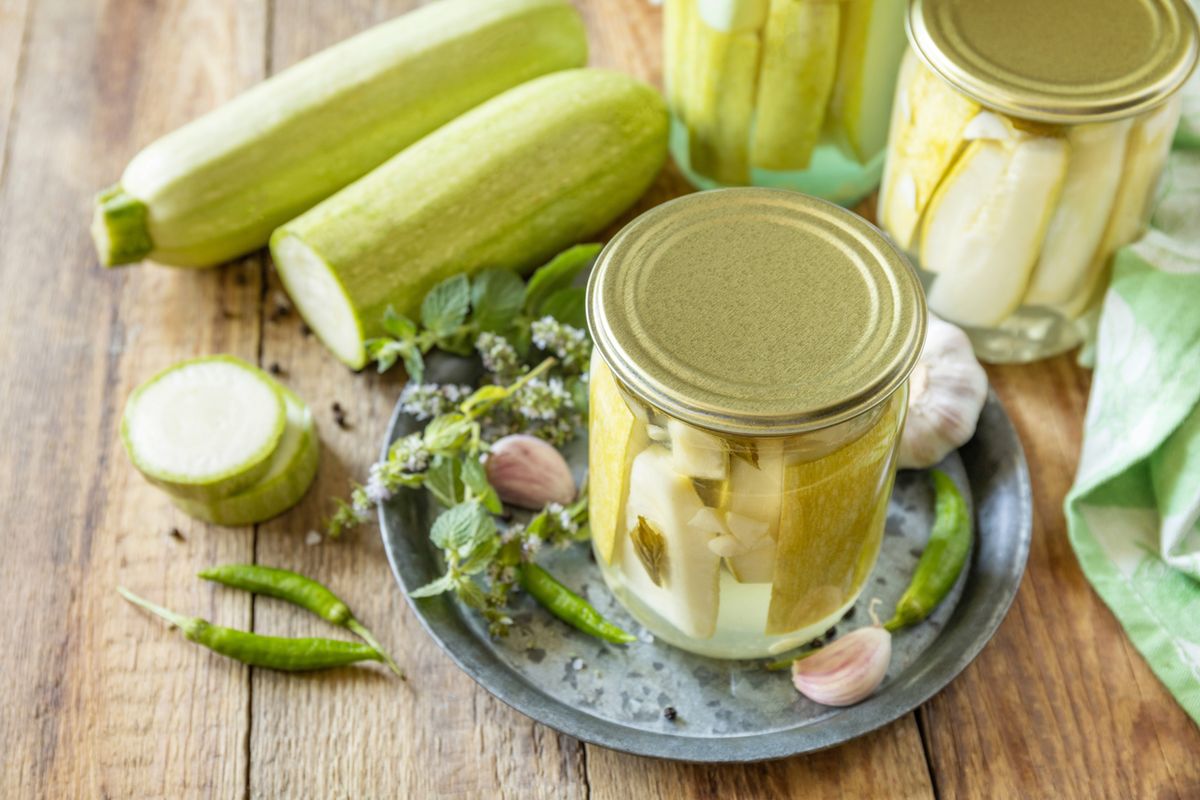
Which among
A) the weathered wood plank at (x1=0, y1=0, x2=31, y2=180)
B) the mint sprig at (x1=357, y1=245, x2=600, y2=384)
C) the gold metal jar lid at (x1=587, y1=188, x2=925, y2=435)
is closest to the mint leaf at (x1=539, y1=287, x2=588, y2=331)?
the mint sprig at (x1=357, y1=245, x2=600, y2=384)

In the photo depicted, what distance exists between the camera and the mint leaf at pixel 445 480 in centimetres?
108

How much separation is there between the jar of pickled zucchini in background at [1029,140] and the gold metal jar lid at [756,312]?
0.27 meters

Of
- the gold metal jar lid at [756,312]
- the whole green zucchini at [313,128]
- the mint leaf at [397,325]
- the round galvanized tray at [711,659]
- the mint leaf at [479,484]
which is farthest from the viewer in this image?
the whole green zucchini at [313,128]

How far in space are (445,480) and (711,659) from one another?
0.90 ft

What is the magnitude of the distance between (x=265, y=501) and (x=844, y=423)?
57cm

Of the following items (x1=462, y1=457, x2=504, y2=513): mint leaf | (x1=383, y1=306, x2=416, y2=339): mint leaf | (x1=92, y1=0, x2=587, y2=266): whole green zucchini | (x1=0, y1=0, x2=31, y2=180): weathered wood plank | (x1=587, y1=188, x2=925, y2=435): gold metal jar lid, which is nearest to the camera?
(x1=587, y1=188, x2=925, y2=435): gold metal jar lid

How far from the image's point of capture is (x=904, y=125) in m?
1.17

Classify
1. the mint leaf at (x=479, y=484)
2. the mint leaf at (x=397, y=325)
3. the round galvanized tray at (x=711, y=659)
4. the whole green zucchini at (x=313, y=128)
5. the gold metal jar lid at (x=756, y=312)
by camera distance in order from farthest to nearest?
1. the whole green zucchini at (x=313, y=128)
2. the mint leaf at (x=397, y=325)
3. the mint leaf at (x=479, y=484)
4. the round galvanized tray at (x=711, y=659)
5. the gold metal jar lid at (x=756, y=312)

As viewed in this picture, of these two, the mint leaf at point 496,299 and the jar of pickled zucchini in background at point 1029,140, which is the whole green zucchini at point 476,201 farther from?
the jar of pickled zucchini in background at point 1029,140

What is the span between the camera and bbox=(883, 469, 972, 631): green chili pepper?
1.04m

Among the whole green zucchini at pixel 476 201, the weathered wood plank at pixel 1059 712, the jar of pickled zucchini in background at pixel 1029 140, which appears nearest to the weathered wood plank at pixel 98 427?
the whole green zucchini at pixel 476 201

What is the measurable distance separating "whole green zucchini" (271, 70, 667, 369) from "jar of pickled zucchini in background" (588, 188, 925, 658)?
361mm

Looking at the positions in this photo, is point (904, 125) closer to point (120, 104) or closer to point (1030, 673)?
point (1030, 673)

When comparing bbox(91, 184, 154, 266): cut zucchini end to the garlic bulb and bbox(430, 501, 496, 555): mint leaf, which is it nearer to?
bbox(430, 501, 496, 555): mint leaf
